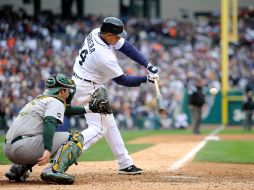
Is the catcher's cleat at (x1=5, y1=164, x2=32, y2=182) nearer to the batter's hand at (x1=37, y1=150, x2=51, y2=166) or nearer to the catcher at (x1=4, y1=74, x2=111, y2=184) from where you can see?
the catcher at (x1=4, y1=74, x2=111, y2=184)

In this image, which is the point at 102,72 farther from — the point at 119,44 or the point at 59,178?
the point at 59,178

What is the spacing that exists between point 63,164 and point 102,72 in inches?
55.8

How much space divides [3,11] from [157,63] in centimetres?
680

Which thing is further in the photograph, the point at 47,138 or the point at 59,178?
the point at 59,178

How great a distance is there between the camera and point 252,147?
14.4 m

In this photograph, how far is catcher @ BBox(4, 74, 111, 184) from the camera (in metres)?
6.52

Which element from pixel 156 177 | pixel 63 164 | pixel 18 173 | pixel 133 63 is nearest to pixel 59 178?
pixel 63 164

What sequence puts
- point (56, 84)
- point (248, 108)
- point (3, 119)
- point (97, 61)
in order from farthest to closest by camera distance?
point (248, 108) < point (3, 119) < point (97, 61) < point (56, 84)

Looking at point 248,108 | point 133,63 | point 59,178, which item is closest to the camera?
point 59,178

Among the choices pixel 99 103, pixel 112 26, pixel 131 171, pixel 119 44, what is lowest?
pixel 131 171

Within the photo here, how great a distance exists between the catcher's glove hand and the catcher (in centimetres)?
27

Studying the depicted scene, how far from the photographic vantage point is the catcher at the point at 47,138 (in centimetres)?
652

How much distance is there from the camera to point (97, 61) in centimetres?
757

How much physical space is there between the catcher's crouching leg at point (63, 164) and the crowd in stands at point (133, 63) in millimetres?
13632
